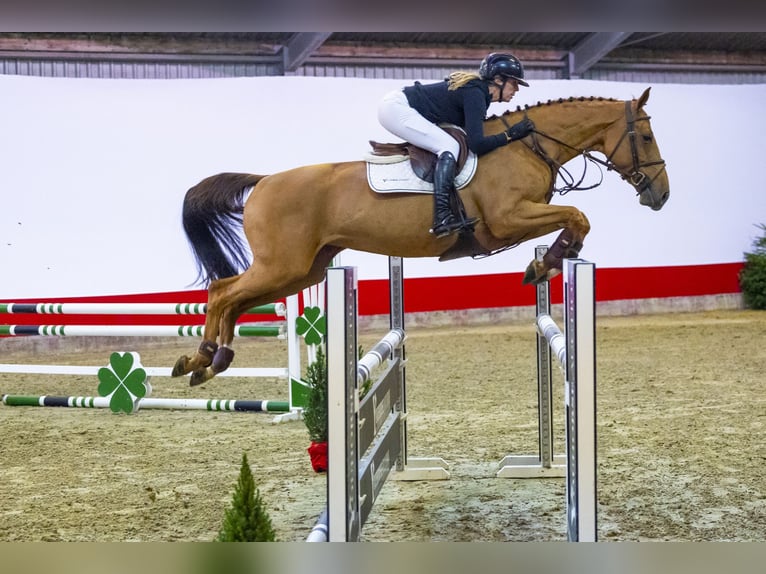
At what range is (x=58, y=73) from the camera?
713 cm

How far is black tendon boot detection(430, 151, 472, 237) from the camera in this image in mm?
2326

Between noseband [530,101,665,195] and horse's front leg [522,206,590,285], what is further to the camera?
noseband [530,101,665,195]

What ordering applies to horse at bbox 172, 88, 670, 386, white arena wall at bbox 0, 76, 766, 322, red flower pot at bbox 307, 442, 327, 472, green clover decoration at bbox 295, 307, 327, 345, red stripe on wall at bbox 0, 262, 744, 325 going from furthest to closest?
1. red stripe on wall at bbox 0, 262, 744, 325
2. white arena wall at bbox 0, 76, 766, 322
3. green clover decoration at bbox 295, 307, 327, 345
4. red flower pot at bbox 307, 442, 327, 472
5. horse at bbox 172, 88, 670, 386

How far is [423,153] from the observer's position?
245 cm

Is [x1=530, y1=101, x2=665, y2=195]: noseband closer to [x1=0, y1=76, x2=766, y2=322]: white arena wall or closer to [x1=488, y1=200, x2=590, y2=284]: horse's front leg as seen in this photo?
[x1=488, y1=200, x2=590, y2=284]: horse's front leg

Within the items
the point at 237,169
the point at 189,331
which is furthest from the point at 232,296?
the point at 237,169

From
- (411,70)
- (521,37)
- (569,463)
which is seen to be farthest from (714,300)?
(569,463)

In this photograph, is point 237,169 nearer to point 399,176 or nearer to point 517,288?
point 517,288

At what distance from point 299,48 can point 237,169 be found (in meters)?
1.33

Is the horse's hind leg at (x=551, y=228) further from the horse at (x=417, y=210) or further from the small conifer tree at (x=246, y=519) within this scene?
the small conifer tree at (x=246, y=519)

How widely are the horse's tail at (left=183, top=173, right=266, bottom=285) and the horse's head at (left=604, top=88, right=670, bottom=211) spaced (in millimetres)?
1148

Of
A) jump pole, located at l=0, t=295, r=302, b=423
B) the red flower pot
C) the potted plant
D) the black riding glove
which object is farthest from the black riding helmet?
jump pole, located at l=0, t=295, r=302, b=423

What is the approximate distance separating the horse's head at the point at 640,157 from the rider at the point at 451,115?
0.30 m
